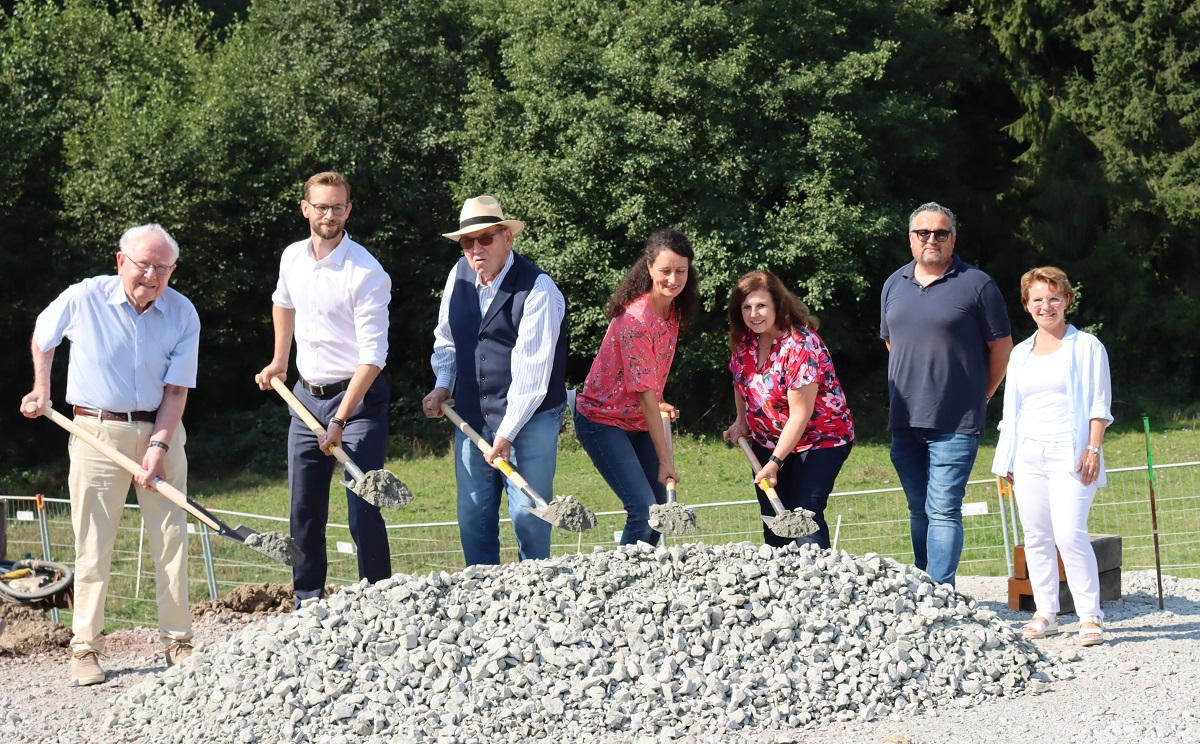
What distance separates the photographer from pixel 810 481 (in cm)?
574

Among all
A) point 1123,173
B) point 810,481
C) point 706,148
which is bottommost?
point 810,481

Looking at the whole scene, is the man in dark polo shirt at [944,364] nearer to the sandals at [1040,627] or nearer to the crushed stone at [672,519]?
the sandals at [1040,627]

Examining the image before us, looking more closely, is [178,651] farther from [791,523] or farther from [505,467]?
[791,523]

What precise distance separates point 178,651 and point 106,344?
4.90 ft

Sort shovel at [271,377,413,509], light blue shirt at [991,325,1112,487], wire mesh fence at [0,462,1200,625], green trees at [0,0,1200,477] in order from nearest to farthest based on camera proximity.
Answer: shovel at [271,377,413,509] < light blue shirt at [991,325,1112,487] < wire mesh fence at [0,462,1200,625] < green trees at [0,0,1200,477]

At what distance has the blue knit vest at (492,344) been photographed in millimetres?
5438

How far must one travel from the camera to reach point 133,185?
66.9ft

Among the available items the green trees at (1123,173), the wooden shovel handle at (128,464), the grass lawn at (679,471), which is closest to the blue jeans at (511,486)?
the wooden shovel handle at (128,464)

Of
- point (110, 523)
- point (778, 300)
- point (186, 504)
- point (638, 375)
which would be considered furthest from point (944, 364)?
point (110, 523)

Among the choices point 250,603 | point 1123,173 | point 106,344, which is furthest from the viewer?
point 1123,173

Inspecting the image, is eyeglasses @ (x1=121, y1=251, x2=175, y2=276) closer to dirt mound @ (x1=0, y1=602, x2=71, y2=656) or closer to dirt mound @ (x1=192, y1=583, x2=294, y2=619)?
dirt mound @ (x1=0, y1=602, x2=71, y2=656)

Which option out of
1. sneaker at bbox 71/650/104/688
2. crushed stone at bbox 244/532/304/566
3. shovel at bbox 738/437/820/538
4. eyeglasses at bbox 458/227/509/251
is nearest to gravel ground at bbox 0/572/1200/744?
sneaker at bbox 71/650/104/688

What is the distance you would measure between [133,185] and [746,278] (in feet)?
56.4

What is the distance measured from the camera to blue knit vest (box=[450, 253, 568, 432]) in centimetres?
544
